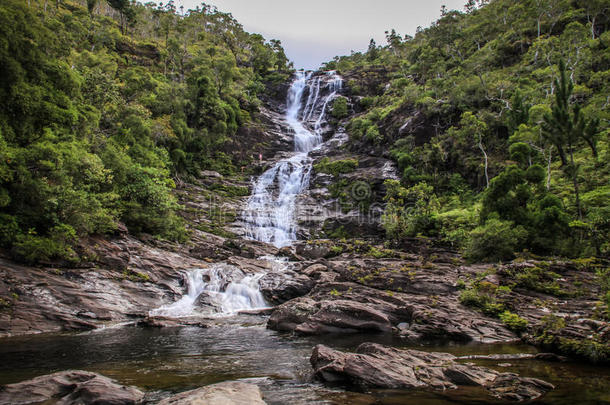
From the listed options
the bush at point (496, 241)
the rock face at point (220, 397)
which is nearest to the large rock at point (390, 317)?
the rock face at point (220, 397)

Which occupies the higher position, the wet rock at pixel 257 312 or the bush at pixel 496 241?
the bush at pixel 496 241

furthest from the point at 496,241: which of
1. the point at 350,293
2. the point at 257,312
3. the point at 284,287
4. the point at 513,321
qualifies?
the point at 257,312

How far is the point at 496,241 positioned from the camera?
19500 millimetres

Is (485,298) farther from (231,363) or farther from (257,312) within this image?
(257,312)

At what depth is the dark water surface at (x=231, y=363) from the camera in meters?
6.23

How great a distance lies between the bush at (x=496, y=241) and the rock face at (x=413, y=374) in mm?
14074

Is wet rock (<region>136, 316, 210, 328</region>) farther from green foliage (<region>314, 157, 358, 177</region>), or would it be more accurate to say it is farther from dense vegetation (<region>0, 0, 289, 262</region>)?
green foliage (<region>314, 157, 358, 177</region>)

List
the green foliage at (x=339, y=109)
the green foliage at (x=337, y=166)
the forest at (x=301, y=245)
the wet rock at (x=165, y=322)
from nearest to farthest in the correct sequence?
the forest at (x=301, y=245), the wet rock at (x=165, y=322), the green foliage at (x=337, y=166), the green foliage at (x=339, y=109)

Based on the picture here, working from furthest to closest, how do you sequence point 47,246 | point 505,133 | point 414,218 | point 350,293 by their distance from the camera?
1. point 505,133
2. point 414,218
3. point 350,293
4. point 47,246

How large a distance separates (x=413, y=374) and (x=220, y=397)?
165 inches

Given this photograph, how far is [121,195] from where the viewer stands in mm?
22578

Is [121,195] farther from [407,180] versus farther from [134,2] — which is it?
[134,2]

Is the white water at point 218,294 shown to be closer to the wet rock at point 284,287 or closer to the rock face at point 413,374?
the wet rock at point 284,287

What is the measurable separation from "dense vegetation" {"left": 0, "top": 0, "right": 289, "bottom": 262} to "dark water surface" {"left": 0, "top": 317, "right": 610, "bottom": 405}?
672 centimetres
